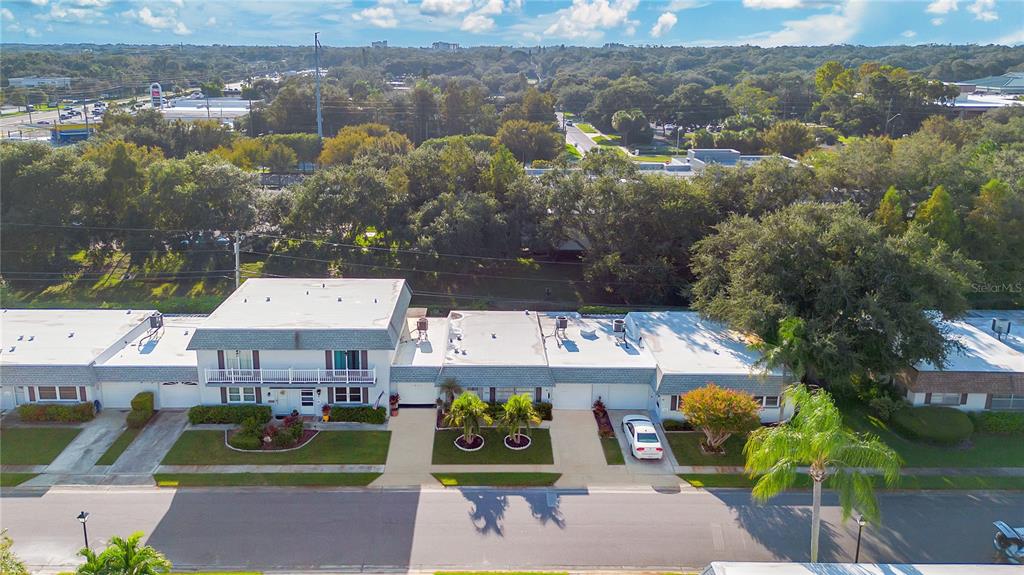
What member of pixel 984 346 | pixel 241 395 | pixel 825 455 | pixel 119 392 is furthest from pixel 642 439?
pixel 119 392

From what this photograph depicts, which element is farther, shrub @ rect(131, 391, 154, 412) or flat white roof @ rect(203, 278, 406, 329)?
flat white roof @ rect(203, 278, 406, 329)

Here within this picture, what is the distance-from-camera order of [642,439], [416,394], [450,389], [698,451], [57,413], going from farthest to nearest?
[416,394], [450,389], [57,413], [698,451], [642,439]

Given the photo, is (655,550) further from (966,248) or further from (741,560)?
(966,248)

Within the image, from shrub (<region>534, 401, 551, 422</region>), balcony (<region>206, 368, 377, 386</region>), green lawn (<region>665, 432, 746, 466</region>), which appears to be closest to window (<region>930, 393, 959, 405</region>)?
green lawn (<region>665, 432, 746, 466</region>)

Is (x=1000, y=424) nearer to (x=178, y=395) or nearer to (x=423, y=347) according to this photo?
(x=423, y=347)

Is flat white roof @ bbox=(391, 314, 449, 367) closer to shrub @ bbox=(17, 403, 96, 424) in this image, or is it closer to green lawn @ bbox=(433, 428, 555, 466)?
green lawn @ bbox=(433, 428, 555, 466)
